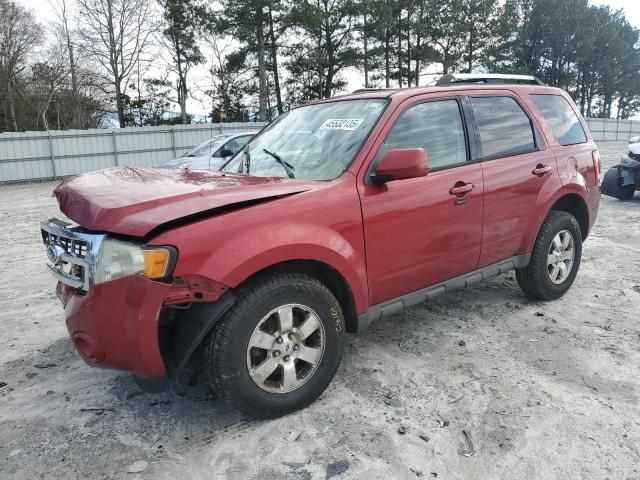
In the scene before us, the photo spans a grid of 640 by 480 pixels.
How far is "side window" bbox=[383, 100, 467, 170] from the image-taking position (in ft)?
10.9

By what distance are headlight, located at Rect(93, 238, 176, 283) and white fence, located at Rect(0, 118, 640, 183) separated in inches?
775

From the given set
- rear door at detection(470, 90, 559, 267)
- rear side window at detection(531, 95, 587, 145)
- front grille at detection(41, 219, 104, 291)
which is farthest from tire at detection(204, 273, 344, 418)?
rear side window at detection(531, 95, 587, 145)

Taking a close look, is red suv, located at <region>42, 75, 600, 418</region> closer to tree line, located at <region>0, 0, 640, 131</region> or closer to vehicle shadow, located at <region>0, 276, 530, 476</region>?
vehicle shadow, located at <region>0, 276, 530, 476</region>

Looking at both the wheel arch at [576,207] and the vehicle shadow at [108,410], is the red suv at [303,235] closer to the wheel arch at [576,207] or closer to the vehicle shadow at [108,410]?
the wheel arch at [576,207]

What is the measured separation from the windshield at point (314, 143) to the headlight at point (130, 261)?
3.66 ft

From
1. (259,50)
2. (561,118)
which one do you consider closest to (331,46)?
(259,50)

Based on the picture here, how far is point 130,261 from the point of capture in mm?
2334

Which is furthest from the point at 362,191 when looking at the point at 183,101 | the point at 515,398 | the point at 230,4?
A: the point at 183,101

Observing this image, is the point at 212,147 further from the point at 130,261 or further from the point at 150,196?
the point at 130,261

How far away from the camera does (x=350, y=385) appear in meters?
3.13

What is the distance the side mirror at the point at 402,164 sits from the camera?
9.43ft

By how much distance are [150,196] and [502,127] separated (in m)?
2.78

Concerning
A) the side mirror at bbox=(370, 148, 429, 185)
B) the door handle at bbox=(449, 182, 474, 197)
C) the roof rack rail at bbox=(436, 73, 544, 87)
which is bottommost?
the door handle at bbox=(449, 182, 474, 197)

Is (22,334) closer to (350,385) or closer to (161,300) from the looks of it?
(161,300)
